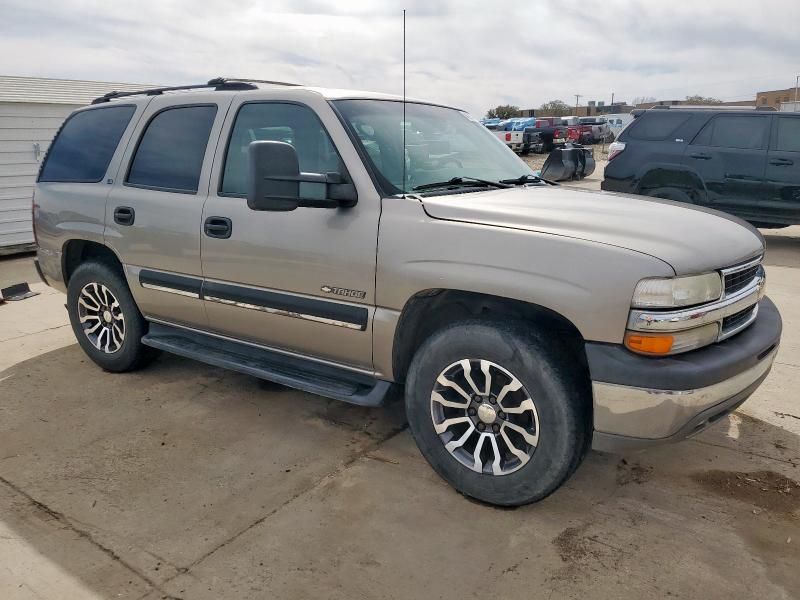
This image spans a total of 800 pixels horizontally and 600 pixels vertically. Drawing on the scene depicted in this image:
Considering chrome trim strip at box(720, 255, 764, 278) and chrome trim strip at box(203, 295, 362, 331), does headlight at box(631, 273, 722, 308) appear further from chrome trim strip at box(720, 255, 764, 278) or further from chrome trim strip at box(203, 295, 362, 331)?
chrome trim strip at box(203, 295, 362, 331)

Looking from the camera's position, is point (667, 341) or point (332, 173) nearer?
point (667, 341)

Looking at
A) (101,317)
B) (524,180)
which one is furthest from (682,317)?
(101,317)

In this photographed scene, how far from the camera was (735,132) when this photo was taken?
8.62m

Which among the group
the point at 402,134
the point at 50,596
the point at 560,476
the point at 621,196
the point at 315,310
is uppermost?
the point at 402,134

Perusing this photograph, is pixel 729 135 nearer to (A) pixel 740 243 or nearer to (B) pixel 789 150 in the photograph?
(B) pixel 789 150

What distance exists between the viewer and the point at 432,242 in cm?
287

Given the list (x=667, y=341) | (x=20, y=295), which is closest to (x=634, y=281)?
(x=667, y=341)

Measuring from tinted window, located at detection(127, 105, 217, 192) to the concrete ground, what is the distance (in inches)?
56.1

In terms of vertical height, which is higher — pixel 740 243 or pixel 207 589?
pixel 740 243

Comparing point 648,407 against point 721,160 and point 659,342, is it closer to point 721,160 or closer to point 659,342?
point 659,342

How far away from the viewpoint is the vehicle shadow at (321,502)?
2.52 metres

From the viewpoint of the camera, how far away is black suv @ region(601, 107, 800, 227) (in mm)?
8398

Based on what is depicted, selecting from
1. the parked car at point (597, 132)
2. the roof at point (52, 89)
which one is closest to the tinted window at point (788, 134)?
the roof at point (52, 89)

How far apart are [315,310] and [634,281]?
5.19ft
